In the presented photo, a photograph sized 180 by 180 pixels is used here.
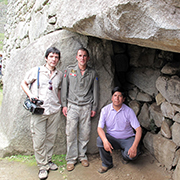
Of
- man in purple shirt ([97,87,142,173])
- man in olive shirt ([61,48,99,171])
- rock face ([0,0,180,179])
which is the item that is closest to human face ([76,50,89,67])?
man in olive shirt ([61,48,99,171])

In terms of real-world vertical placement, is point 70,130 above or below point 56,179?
above

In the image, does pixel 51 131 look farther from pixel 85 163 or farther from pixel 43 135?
pixel 85 163

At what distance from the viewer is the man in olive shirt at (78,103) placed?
110 inches

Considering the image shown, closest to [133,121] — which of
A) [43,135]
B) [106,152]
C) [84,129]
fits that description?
[106,152]

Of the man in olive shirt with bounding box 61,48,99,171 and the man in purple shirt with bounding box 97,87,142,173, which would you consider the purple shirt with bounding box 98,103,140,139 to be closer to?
the man in purple shirt with bounding box 97,87,142,173

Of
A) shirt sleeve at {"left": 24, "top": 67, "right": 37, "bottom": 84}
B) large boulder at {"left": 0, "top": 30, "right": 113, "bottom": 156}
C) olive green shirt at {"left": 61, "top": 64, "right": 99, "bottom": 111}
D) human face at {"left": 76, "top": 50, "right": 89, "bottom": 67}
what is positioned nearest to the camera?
shirt sleeve at {"left": 24, "top": 67, "right": 37, "bottom": 84}

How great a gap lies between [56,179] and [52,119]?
0.81m

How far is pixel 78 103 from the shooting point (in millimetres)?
2803

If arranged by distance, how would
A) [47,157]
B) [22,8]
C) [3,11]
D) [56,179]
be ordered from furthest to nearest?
[3,11] → [22,8] → [47,157] → [56,179]

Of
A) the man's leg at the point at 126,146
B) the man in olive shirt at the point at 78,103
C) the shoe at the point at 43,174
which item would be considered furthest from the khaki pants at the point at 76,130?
the man's leg at the point at 126,146

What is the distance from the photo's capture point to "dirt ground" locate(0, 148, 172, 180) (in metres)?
2.53

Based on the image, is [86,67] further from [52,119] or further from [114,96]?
[52,119]

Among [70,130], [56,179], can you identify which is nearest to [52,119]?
[70,130]

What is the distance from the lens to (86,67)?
285 cm
